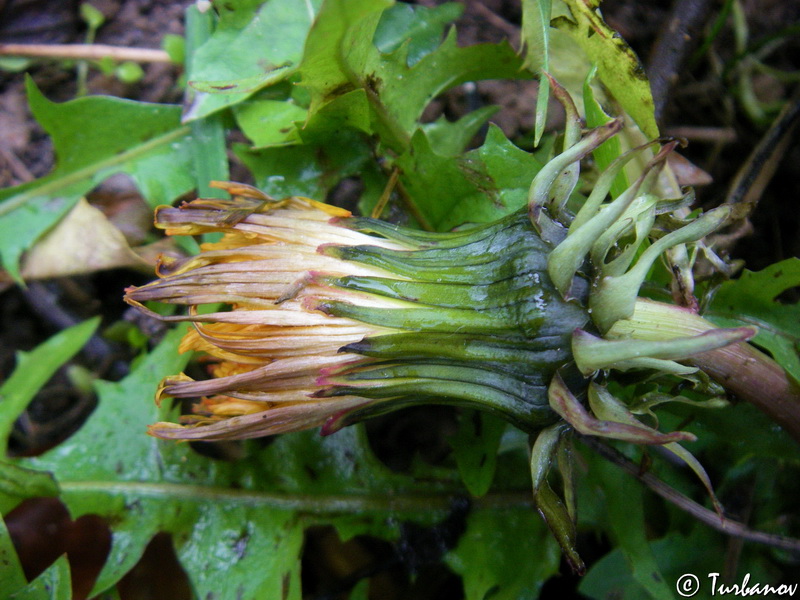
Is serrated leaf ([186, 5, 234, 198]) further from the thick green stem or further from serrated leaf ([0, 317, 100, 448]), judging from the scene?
the thick green stem

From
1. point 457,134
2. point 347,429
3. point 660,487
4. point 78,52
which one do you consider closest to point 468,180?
point 457,134

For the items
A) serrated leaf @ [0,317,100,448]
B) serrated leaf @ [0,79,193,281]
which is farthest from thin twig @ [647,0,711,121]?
serrated leaf @ [0,317,100,448]

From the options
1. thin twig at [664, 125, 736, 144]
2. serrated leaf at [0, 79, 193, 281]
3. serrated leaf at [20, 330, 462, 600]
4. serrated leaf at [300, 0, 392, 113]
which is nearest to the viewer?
serrated leaf at [300, 0, 392, 113]

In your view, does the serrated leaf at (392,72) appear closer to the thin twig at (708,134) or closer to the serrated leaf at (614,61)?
the serrated leaf at (614,61)

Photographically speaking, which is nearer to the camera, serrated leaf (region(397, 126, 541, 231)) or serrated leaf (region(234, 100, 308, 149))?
serrated leaf (region(397, 126, 541, 231))

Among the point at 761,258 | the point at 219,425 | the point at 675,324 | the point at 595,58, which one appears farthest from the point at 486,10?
the point at 219,425

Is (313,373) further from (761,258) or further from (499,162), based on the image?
(761,258)

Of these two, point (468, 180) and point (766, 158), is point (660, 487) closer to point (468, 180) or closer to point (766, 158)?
point (468, 180)

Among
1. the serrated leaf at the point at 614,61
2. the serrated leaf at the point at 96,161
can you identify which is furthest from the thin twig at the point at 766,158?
the serrated leaf at the point at 96,161
